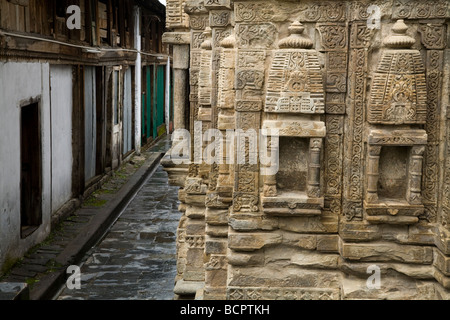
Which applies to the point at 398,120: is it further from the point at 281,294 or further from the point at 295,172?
the point at 281,294

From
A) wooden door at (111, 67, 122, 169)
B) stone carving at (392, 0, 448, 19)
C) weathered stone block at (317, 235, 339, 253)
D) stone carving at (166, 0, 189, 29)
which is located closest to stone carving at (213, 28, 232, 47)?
stone carving at (392, 0, 448, 19)

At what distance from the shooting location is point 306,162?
15.5 ft

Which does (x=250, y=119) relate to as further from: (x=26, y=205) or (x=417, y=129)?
(x=26, y=205)

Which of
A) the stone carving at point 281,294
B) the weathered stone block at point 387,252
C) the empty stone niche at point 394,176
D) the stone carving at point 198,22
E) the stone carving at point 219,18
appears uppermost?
the stone carving at point 198,22

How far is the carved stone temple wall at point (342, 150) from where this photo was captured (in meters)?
4.52

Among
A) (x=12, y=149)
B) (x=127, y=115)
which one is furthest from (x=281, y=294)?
(x=127, y=115)

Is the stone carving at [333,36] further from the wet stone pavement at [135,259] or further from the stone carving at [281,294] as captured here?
the wet stone pavement at [135,259]

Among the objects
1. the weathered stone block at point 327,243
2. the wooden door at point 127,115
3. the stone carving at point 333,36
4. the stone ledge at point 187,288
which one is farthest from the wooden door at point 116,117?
the stone carving at point 333,36

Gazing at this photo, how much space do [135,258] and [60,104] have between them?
149 inches

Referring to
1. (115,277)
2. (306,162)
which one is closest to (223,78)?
(306,162)

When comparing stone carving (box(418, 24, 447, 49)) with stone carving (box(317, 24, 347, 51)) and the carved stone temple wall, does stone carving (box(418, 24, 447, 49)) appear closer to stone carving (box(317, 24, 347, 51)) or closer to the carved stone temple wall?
the carved stone temple wall

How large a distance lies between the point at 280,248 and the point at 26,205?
26.1ft

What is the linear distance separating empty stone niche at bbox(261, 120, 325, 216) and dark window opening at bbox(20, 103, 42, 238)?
26.4ft

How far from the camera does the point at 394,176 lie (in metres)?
4.69
